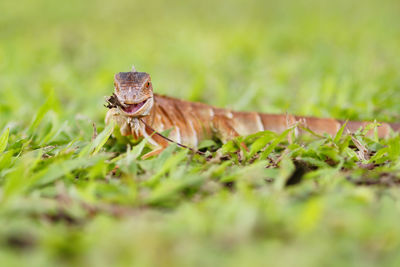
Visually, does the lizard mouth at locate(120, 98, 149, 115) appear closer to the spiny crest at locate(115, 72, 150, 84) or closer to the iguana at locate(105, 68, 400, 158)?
the iguana at locate(105, 68, 400, 158)

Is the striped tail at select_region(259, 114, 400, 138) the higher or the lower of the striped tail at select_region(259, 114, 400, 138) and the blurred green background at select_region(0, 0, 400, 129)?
the lower

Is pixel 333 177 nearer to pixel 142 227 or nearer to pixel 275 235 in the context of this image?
pixel 275 235

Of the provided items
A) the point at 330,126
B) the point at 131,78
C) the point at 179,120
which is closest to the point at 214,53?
the point at 179,120

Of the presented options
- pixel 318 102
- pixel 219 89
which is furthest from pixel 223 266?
pixel 219 89

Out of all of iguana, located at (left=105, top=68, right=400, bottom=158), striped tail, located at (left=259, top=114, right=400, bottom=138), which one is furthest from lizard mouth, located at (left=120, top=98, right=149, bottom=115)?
striped tail, located at (left=259, top=114, right=400, bottom=138)

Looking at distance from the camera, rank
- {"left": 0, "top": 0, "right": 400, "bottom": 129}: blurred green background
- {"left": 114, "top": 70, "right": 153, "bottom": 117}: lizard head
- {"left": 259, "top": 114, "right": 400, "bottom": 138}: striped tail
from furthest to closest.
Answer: {"left": 0, "top": 0, "right": 400, "bottom": 129}: blurred green background, {"left": 259, "top": 114, "right": 400, "bottom": 138}: striped tail, {"left": 114, "top": 70, "right": 153, "bottom": 117}: lizard head
